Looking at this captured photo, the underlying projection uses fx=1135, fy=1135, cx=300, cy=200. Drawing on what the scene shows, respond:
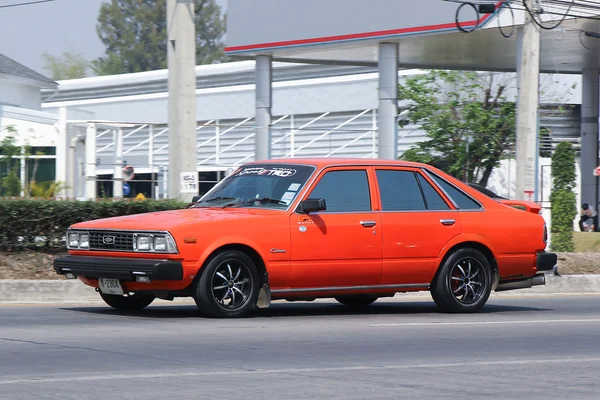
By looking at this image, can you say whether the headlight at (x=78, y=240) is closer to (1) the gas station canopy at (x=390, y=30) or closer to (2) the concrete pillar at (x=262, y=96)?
(1) the gas station canopy at (x=390, y=30)

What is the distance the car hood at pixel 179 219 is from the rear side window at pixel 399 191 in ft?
4.33

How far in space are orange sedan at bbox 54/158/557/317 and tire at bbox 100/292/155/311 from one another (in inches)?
0.5

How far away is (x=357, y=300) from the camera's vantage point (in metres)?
13.5

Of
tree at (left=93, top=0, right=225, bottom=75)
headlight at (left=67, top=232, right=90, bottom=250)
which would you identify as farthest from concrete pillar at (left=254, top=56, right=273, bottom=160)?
tree at (left=93, top=0, right=225, bottom=75)

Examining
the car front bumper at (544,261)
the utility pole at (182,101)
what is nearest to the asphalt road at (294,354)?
the car front bumper at (544,261)

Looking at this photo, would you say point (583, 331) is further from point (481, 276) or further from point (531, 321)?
point (481, 276)

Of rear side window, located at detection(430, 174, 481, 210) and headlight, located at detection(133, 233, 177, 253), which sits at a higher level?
rear side window, located at detection(430, 174, 481, 210)

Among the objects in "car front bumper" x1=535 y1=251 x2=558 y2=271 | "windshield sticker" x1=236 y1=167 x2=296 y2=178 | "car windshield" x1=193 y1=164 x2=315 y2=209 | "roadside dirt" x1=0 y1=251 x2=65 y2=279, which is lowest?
"roadside dirt" x1=0 y1=251 x2=65 y2=279

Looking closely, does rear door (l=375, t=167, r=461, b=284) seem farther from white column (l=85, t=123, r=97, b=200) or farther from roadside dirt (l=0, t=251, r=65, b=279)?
white column (l=85, t=123, r=97, b=200)

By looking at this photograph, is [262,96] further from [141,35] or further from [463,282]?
[141,35]

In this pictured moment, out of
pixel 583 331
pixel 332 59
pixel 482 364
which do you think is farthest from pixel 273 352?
pixel 332 59

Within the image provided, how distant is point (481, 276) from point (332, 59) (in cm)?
1716

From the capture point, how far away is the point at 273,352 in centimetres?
899

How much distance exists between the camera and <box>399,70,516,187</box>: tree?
3103 cm
